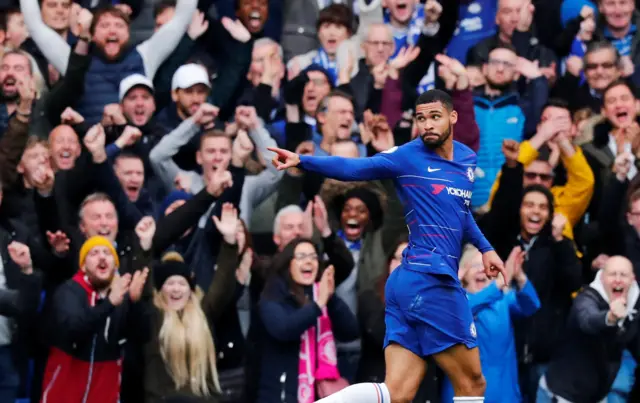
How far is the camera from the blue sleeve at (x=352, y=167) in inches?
330

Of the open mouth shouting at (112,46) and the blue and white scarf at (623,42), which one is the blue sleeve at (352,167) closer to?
the open mouth shouting at (112,46)

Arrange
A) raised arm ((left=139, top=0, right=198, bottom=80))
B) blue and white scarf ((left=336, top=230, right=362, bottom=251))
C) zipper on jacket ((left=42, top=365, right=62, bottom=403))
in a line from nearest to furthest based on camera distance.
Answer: zipper on jacket ((left=42, top=365, right=62, bottom=403))
blue and white scarf ((left=336, top=230, right=362, bottom=251))
raised arm ((left=139, top=0, right=198, bottom=80))

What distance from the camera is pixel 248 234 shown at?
38.8 ft

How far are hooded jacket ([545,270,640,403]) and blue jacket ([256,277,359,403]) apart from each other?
5.46 ft

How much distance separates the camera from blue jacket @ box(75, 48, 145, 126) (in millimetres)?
12734

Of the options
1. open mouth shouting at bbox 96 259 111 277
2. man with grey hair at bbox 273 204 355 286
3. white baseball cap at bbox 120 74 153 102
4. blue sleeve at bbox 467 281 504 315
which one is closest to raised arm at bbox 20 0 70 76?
white baseball cap at bbox 120 74 153 102

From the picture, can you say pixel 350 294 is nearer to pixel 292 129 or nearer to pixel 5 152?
pixel 292 129

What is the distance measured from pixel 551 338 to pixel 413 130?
2242mm

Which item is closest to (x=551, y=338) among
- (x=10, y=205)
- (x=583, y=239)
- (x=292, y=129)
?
(x=583, y=239)

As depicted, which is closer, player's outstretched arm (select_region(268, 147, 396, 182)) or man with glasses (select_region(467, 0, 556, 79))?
player's outstretched arm (select_region(268, 147, 396, 182))

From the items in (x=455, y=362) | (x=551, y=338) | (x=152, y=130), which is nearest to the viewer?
(x=455, y=362)

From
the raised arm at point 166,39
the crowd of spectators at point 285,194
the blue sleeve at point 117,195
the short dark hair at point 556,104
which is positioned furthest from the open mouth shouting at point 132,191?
the short dark hair at point 556,104

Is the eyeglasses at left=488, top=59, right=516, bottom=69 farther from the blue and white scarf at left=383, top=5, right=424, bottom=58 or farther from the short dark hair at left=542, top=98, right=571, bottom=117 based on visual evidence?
the blue and white scarf at left=383, top=5, right=424, bottom=58

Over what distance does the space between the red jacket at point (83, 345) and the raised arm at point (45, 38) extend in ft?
7.87
